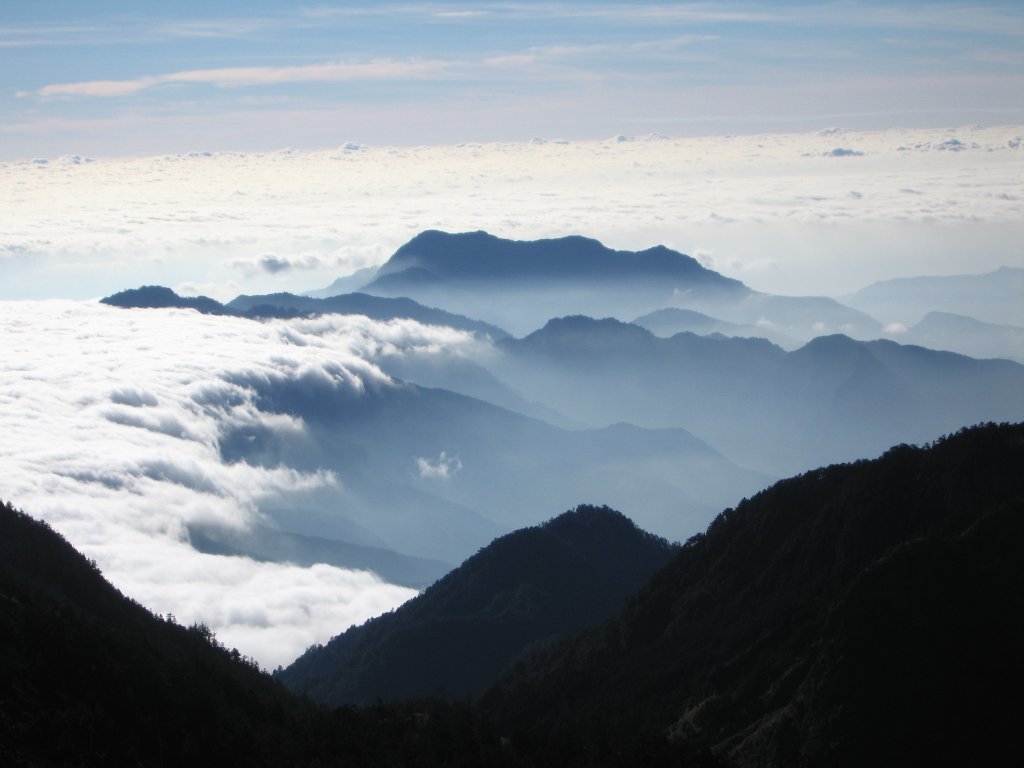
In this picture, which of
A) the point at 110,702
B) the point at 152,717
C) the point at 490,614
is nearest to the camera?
the point at 110,702

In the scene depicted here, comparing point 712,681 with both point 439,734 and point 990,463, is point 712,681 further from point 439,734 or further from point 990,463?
point 990,463

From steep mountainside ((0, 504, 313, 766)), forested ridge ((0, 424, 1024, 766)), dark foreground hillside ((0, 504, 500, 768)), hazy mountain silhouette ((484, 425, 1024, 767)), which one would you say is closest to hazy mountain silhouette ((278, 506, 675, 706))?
hazy mountain silhouette ((484, 425, 1024, 767))

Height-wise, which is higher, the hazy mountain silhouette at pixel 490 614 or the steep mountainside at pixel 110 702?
the steep mountainside at pixel 110 702

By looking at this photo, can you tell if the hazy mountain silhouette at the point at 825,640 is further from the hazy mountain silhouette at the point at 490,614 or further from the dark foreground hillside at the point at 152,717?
the hazy mountain silhouette at the point at 490,614

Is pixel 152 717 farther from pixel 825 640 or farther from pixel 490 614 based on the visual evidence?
pixel 490 614

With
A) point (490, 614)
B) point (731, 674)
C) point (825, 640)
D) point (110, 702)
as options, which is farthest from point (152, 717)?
point (490, 614)

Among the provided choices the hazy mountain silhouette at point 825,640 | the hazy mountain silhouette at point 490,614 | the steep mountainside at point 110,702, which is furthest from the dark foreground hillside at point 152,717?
the hazy mountain silhouette at point 490,614
